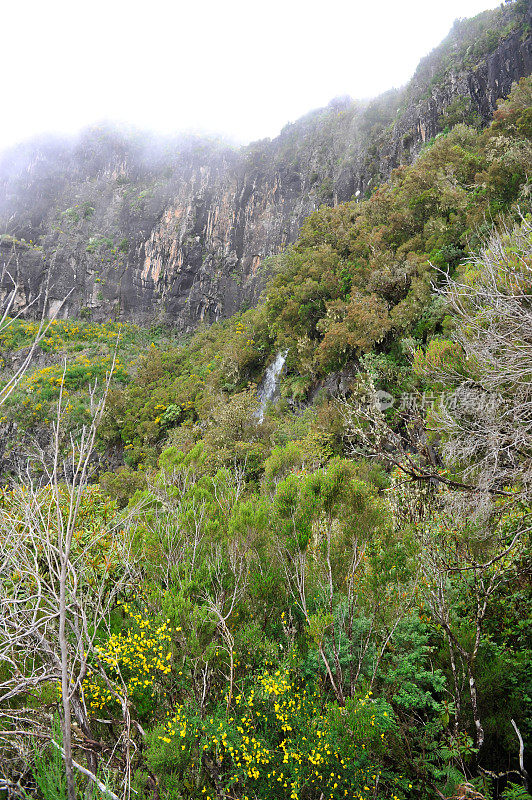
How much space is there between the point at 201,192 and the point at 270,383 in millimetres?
43393

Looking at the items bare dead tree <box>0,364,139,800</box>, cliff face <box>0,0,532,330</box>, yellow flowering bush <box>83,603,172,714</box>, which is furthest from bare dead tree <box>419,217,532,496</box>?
cliff face <box>0,0,532,330</box>

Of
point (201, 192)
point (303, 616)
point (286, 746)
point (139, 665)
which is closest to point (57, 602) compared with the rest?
point (139, 665)

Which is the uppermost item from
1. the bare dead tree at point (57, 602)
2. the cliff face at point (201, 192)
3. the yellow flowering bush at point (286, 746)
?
the cliff face at point (201, 192)

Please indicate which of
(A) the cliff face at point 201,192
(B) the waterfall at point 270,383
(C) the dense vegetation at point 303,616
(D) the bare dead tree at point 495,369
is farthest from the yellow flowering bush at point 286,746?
(A) the cliff face at point 201,192

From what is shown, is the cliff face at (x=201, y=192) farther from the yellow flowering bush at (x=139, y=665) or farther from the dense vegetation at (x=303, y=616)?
the yellow flowering bush at (x=139, y=665)

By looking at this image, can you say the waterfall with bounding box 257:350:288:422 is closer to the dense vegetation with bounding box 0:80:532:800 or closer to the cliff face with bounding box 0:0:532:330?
the dense vegetation with bounding box 0:80:532:800

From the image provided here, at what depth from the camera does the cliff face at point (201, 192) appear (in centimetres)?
2703

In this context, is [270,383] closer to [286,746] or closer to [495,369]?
[495,369]

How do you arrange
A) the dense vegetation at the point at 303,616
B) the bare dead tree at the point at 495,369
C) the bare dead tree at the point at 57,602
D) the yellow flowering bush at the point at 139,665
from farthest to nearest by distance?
1. the bare dead tree at the point at 495,369
2. the yellow flowering bush at the point at 139,665
3. the dense vegetation at the point at 303,616
4. the bare dead tree at the point at 57,602

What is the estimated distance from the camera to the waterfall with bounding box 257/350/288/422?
1859cm

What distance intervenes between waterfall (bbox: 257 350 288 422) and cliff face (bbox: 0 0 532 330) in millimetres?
19288

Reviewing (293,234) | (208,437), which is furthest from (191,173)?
(208,437)

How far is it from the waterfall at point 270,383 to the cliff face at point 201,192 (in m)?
19.3

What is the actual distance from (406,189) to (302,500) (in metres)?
15.3
